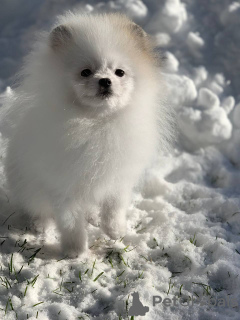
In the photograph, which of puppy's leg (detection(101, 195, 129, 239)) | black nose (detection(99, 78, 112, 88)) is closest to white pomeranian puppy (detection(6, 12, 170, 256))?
black nose (detection(99, 78, 112, 88))

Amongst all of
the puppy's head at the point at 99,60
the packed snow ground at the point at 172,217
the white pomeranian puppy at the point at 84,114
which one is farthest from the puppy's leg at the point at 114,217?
the puppy's head at the point at 99,60

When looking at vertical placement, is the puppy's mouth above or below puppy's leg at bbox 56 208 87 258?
above

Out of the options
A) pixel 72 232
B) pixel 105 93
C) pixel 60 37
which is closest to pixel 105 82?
pixel 105 93

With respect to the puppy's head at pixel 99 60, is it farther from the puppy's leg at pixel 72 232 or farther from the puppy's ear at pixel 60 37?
the puppy's leg at pixel 72 232

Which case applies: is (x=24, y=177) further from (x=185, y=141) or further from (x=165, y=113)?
(x=185, y=141)

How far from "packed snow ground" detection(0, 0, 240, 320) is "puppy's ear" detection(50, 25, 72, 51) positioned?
1319 mm

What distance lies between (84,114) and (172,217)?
1.21m

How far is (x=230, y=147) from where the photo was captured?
3.64 meters

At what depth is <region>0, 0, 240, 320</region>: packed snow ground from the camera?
2039 millimetres

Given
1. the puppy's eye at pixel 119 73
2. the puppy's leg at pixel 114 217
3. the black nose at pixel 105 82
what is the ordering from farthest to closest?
the puppy's leg at pixel 114 217 < the puppy's eye at pixel 119 73 < the black nose at pixel 105 82

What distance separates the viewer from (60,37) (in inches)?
82.0

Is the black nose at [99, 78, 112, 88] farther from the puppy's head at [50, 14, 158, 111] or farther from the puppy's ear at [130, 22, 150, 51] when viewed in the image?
the puppy's ear at [130, 22, 150, 51]

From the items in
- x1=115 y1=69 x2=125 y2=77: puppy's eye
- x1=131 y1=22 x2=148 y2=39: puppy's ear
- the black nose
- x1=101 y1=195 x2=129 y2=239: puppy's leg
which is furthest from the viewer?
x1=101 y1=195 x2=129 y2=239: puppy's leg

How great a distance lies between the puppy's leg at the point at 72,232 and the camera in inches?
90.0
